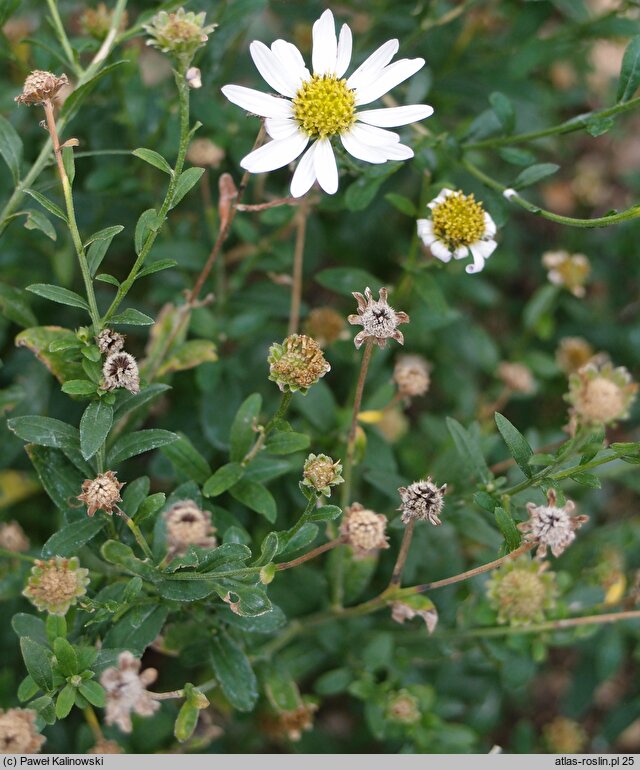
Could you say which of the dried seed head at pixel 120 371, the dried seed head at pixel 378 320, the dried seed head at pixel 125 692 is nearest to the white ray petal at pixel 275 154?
the dried seed head at pixel 378 320

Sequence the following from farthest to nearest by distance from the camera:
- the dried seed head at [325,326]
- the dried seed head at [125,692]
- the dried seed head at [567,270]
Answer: the dried seed head at [567,270] → the dried seed head at [325,326] → the dried seed head at [125,692]

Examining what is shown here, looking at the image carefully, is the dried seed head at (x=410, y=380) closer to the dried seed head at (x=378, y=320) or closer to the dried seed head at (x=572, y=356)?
the dried seed head at (x=378, y=320)

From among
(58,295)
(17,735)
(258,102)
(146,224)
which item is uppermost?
(258,102)

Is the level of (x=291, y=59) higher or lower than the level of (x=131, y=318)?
higher

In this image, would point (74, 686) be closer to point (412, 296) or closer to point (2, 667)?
point (2, 667)

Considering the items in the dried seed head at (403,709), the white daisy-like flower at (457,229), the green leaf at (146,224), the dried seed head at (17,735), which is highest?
the green leaf at (146,224)

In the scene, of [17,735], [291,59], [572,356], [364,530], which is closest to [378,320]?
[364,530]

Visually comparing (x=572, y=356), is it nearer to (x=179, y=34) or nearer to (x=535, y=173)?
(x=535, y=173)
